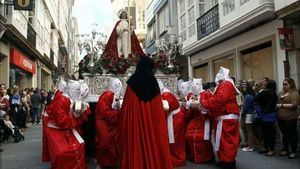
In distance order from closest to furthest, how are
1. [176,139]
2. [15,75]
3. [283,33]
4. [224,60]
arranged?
[176,139], [283,33], [224,60], [15,75]

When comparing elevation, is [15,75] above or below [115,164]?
above

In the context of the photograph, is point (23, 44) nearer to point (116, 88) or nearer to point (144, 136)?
point (116, 88)

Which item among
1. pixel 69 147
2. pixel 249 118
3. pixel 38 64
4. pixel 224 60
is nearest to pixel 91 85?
pixel 69 147

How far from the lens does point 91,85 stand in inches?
351

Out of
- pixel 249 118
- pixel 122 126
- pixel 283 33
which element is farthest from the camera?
pixel 283 33

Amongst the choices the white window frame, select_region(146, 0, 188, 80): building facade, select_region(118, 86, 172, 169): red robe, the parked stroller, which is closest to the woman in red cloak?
select_region(118, 86, 172, 169): red robe

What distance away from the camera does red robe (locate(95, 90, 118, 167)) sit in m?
7.27

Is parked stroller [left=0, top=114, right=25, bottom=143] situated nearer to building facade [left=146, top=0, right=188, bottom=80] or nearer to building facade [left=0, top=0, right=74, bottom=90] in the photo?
building facade [left=0, top=0, right=74, bottom=90]

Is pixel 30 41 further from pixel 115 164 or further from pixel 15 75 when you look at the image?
pixel 115 164

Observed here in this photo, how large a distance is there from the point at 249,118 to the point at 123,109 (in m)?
4.64

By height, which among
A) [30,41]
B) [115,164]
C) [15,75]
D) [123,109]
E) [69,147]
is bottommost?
[115,164]

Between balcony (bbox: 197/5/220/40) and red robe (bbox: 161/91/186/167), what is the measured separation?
857 centimetres

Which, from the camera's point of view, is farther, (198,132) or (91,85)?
(91,85)

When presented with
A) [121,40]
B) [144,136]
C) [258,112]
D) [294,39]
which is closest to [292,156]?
[258,112]
